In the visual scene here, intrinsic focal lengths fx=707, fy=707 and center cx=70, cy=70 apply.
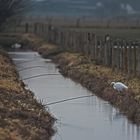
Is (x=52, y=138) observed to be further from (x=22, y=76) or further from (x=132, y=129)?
(x=22, y=76)

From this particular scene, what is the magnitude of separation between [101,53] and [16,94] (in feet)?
43.4

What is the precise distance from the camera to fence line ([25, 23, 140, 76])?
26.9 m

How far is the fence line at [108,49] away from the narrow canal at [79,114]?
1.99 m

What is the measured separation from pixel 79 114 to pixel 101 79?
20.0 ft

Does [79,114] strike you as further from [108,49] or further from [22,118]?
[108,49]

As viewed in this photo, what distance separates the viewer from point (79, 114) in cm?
1986

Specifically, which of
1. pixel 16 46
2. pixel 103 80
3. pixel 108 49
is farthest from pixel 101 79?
pixel 16 46

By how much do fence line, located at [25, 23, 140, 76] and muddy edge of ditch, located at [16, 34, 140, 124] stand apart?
424mm

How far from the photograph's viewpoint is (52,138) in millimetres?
15992

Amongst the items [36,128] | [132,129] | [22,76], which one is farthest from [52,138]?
[22,76]

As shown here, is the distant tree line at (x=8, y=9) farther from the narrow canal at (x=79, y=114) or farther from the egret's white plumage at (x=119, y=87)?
the egret's white plumage at (x=119, y=87)

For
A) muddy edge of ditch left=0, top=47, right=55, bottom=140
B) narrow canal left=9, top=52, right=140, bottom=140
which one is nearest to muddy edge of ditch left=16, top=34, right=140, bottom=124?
narrow canal left=9, top=52, right=140, bottom=140

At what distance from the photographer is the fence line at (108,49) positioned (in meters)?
26.9

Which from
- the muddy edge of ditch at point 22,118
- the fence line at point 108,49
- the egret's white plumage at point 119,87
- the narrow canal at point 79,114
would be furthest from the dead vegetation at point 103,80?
the muddy edge of ditch at point 22,118
